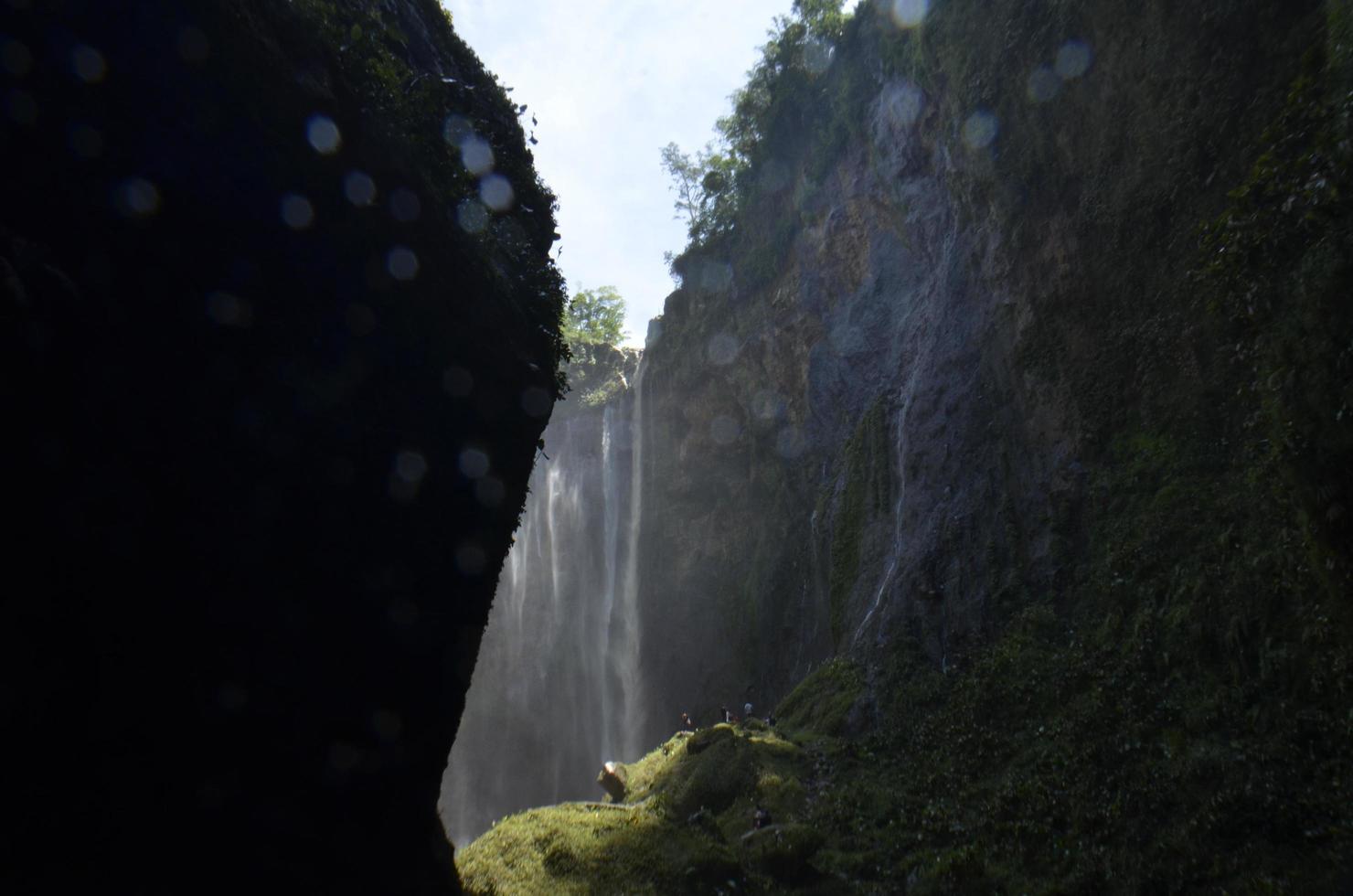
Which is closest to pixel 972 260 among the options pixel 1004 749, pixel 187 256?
pixel 1004 749

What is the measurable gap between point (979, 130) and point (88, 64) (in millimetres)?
18660

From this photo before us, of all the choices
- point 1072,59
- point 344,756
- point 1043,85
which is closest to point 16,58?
point 344,756

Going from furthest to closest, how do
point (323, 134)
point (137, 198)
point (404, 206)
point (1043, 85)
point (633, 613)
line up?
point (633, 613), point (1043, 85), point (404, 206), point (323, 134), point (137, 198)

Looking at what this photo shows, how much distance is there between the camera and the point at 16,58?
15.9ft

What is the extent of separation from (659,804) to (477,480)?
25.2 feet

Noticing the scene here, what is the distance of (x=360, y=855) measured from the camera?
26.0 ft

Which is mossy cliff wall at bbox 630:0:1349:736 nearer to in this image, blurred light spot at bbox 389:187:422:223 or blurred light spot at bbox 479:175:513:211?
blurred light spot at bbox 389:187:422:223

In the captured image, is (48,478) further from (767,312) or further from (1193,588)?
(767,312)

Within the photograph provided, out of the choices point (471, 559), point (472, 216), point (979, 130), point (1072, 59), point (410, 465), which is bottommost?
point (471, 559)

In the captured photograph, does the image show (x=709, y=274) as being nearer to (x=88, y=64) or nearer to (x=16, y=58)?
(x=88, y=64)

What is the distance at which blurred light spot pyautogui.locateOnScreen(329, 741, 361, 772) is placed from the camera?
24.6ft

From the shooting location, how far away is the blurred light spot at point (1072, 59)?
1547cm

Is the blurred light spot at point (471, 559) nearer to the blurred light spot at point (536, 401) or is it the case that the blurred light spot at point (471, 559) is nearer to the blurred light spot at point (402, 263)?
the blurred light spot at point (536, 401)

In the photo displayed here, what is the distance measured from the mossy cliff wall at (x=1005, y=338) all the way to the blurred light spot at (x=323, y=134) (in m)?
9.60
